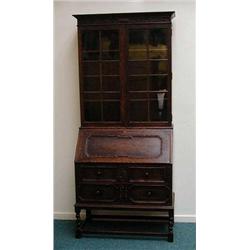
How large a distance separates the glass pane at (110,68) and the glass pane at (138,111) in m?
0.35

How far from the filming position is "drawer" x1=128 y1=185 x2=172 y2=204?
324 centimetres

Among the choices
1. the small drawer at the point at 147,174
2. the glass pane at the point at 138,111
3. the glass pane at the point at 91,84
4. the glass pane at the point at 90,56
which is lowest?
the small drawer at the point at 147,174

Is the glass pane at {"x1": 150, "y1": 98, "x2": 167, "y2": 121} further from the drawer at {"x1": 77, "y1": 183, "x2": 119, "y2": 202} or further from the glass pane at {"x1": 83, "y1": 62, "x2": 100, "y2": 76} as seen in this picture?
the drawer at {"x1": 77, "y1": 183, "x2": 119, "y2": 202}

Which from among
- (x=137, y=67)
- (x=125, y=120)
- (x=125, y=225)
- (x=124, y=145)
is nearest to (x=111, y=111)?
(x=125, y=120)

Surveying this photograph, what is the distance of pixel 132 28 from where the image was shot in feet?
11.1

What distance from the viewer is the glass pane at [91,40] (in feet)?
11.3

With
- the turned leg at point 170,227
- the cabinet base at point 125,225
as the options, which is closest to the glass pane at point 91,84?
the cabinet base at point 125,225

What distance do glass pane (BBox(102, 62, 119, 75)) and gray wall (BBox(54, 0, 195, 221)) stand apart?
39 centimetres

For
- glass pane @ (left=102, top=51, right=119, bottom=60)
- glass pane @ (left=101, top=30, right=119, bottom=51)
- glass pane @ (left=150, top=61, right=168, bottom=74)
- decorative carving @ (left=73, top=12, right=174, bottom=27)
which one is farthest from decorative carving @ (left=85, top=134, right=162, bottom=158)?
decorative carving @ (left=73, top=12, right=174, bottom=27)

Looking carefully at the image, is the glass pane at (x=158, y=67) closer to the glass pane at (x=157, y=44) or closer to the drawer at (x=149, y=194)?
the glass pane at (x=157, y=44)
